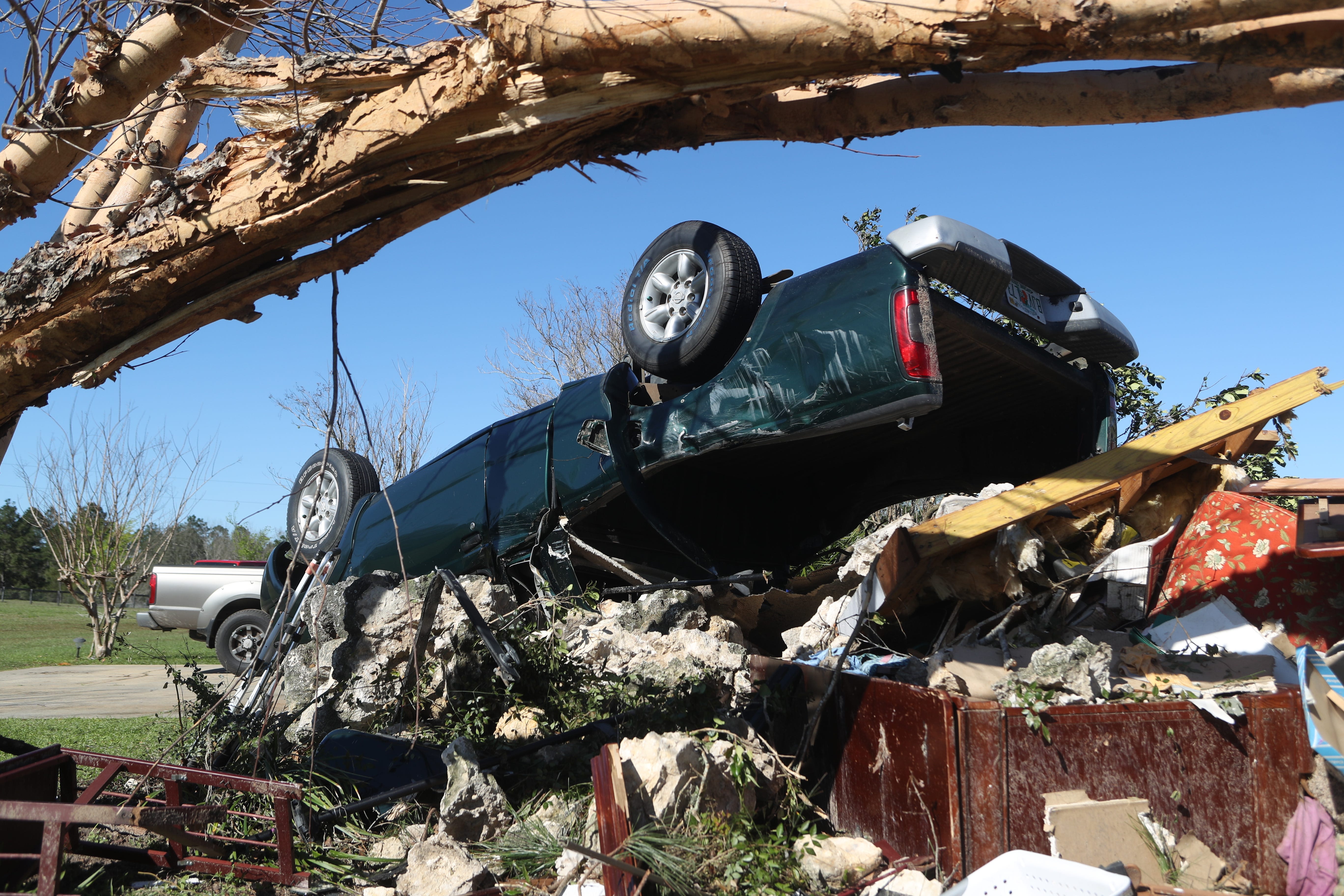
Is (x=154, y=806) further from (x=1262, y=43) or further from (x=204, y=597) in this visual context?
(x=204, y=597)

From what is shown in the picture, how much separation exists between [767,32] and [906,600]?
2.49 metres

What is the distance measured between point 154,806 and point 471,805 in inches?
54.0

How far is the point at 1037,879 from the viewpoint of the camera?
8.61 ft

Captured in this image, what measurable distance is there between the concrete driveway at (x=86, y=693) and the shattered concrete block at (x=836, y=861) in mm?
4186

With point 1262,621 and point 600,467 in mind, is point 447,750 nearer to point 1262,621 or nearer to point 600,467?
point 600,467

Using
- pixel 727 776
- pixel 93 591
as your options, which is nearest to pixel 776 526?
pixel 727 776

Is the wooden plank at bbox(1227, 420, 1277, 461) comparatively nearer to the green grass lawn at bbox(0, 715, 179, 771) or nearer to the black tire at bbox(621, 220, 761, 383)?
the black tire at bbox(621, 220, 761, 383)

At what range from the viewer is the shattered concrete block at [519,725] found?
4438 millimetres

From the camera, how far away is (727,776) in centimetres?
346

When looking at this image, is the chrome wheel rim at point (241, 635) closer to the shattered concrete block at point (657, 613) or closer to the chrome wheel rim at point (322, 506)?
the chrome wheel rim at point (322, 506)

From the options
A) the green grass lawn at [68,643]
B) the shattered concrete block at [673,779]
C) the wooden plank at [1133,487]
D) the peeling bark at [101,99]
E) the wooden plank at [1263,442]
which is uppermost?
the peeling bark at [101,99]

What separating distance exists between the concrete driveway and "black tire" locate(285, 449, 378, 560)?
47.2 inches

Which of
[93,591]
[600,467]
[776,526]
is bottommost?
[93,591]

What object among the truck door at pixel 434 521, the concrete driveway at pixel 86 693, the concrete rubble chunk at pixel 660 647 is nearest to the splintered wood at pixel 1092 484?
the concrete rubble chunk at pixel 660 647
